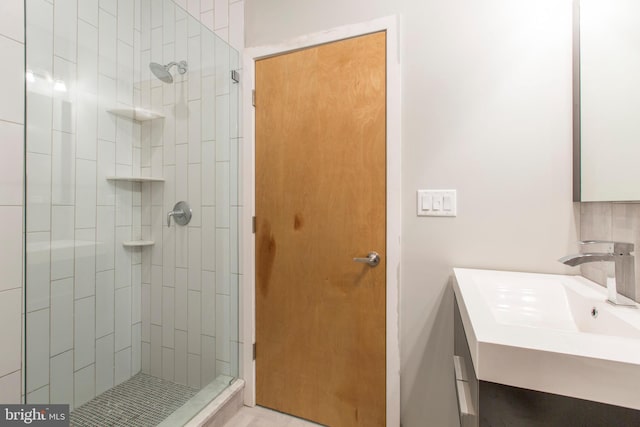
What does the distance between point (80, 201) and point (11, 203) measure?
22cm

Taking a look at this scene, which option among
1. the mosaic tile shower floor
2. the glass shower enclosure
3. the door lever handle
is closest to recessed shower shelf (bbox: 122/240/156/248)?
the glass shower enclosure

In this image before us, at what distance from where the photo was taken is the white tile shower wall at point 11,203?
3.46 ft

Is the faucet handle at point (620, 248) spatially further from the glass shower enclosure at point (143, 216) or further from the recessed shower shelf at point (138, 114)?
the recessed shower shelf at point (138, 114)

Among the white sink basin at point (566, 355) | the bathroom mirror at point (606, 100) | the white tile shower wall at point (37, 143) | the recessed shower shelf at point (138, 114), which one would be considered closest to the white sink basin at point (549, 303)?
the white sink basin at point (566, 355)

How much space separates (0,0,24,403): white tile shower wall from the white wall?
1377 millimetres

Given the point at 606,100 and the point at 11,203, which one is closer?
the point at 606,100

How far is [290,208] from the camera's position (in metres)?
1.44

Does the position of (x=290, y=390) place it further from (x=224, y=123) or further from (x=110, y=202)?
(x=224, y=123)

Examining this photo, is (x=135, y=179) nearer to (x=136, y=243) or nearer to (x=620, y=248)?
(x=136, y=243)

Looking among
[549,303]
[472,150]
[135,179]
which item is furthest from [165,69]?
[549,303]

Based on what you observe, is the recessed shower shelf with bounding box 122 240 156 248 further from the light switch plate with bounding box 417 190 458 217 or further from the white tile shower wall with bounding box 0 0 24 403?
the light switch plate with bounding box 417 190 458 217

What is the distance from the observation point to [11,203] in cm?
108

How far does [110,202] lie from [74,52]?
70cm

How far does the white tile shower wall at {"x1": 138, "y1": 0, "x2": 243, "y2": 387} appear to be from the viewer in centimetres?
151
